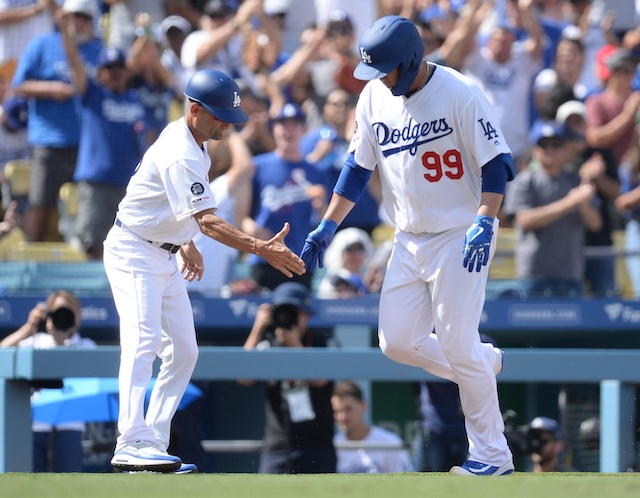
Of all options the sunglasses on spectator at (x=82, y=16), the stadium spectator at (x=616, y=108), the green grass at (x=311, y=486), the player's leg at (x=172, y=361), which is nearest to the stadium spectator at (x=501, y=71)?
the stadium spectator at (x=616, y=108)

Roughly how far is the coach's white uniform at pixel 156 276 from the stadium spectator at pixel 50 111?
158 inches

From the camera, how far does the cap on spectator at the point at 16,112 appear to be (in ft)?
33.3

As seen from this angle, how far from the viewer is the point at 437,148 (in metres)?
5.73

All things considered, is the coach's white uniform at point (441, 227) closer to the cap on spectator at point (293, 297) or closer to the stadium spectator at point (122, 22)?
the cap on spectator at point (293, 297)

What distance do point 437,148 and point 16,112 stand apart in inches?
217

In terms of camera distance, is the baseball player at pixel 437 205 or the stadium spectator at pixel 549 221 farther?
the stadium spectator at pixel 549 221

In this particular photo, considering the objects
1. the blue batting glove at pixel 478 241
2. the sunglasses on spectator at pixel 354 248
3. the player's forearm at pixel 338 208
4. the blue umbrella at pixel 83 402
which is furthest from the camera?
the sunglasses on spectator at pixel 354 248

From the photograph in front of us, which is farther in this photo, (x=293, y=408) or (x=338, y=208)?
(x=293, y=408)

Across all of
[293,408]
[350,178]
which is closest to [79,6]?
[293,408]

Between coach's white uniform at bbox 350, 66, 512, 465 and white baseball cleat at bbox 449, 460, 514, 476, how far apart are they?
35 millimetres

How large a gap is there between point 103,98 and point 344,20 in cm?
256

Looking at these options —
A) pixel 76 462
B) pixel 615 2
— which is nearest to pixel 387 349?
pixel 76 462

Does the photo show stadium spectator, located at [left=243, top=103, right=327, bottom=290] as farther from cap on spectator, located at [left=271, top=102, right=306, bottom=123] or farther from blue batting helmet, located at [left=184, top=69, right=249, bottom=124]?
blue batting helmet, located at [left=184, top=69, right=249, bottom=124]

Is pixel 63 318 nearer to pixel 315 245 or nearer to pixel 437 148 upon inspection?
pixel 315 245
